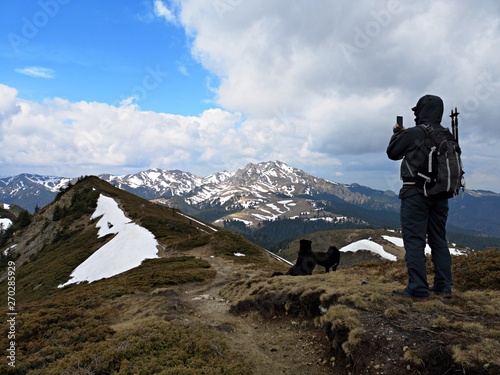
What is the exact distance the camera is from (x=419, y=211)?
7.11m

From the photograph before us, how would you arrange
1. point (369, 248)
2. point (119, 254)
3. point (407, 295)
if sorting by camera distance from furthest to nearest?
point (369, 248)
point (119, 254)
point (407, 295)

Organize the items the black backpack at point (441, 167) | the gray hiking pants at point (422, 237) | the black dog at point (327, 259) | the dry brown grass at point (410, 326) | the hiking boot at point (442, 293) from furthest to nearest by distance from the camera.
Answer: the black dog at point (327, 259), the hiking boot at point (442, 293), the gray hiking pants at point (422, 237), the black backpack at point (441, 167), the dry brown grass at point (410, 326)

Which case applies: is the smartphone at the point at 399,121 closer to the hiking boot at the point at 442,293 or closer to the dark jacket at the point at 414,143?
the dark jacket at the point at 414,143

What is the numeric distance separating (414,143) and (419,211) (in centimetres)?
167

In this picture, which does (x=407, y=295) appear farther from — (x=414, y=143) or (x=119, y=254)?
(x=119, y=254)

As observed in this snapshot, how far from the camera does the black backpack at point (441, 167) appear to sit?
6680mm

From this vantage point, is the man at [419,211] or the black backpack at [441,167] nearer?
the black backpack at [441,167]

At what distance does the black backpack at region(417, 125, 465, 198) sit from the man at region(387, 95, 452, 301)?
0.13m

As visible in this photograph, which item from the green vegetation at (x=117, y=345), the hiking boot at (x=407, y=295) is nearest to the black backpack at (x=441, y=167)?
the hiking boot at (x=407, y=295)

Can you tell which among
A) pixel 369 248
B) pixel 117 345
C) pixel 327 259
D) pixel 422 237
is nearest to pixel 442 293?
pixel 422 237

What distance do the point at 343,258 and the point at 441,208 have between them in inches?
4723

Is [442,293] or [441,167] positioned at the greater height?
[441,167]

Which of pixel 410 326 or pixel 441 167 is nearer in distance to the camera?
pixel 410 326

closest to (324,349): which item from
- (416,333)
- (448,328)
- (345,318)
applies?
(345,318)
